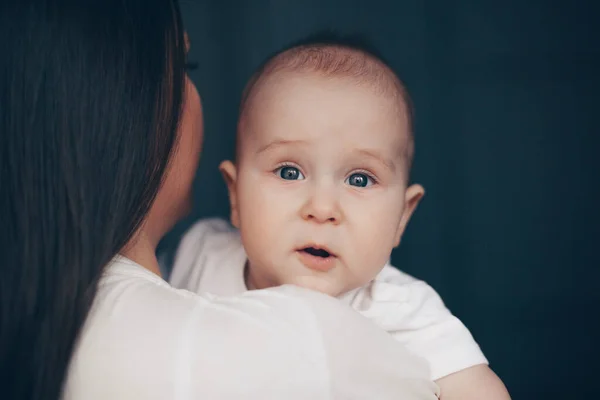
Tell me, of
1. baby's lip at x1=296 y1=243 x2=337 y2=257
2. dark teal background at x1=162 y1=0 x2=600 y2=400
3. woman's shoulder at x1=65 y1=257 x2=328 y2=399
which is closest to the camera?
woman's shoulder at x1=65 y1=257 x2=328 y2=399

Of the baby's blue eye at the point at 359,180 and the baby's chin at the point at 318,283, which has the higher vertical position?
the baby's blue eye at the point at 359,180

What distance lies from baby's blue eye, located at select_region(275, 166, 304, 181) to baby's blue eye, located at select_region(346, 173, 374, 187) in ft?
0.28

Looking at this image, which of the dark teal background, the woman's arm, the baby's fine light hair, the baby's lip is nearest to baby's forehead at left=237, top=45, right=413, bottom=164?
the baby's fine light hair

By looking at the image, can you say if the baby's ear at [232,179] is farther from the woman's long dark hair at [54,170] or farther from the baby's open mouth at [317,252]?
the woman's long dark hair at [54,170]

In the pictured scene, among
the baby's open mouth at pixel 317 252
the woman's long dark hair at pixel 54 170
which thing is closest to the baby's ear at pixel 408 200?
the baby's open mouth at pixel 317 252

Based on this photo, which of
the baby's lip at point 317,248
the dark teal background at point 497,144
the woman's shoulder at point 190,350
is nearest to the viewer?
the woman's shoulder at point 190,350

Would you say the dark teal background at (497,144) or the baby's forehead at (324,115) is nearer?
the baby's forehead at (324,115)

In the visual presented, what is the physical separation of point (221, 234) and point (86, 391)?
632 millimetres

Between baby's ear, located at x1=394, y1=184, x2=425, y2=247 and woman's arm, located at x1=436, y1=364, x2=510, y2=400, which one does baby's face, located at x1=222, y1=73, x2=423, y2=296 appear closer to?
baby's ear, located at x1=394, y1=184, x2=425, y2=247

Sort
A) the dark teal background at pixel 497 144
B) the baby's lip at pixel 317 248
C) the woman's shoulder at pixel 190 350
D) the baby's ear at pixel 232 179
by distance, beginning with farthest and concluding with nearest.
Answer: the dark teal background at pixel 497 144
the baby's ear at pixel 232 179
the baby's lip at pixel 317 248
the woman's shoulder at pixel 190 350

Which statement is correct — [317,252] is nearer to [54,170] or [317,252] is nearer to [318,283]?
[318,283]

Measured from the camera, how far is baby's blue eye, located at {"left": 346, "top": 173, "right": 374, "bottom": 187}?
1047 mm

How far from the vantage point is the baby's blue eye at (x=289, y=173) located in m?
1.04

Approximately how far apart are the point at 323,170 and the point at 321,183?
0.07 ft
